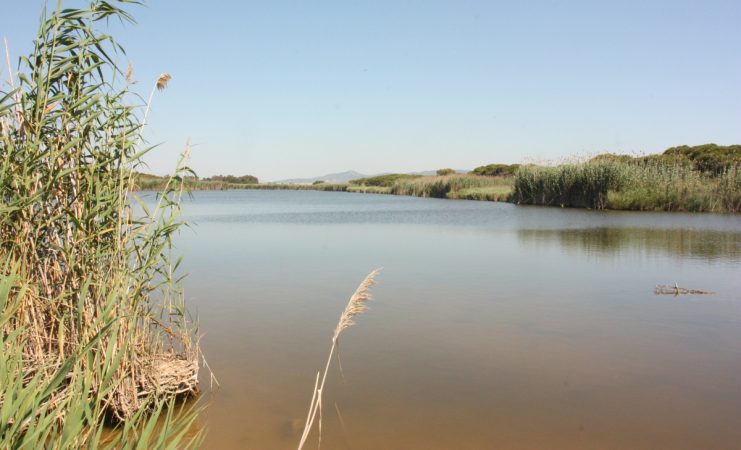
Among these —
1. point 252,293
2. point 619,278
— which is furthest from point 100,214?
point 619,278

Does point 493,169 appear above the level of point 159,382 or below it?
above

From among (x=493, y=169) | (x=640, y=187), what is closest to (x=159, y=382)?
(x=640, y=187)

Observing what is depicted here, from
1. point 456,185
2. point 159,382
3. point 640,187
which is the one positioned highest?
point 456,185

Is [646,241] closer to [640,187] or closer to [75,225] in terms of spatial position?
[640,187]

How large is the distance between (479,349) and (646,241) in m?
9.12

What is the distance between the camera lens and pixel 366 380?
169 inches

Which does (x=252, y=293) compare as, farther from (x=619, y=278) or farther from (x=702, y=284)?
(x=702, y=284)

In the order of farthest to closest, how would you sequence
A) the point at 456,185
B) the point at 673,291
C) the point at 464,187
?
the point at 456,185, the point at 464,187, the point at 673,291

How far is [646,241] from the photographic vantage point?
1254 cm

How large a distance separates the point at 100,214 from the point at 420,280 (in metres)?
5.43

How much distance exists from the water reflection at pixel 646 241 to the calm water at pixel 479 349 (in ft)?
0.65

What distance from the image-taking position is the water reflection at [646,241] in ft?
35.7

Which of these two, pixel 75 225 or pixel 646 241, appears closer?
pixel 75 225

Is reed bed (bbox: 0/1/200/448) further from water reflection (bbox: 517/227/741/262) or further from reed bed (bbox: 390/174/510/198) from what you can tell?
reed bed (bbox: 390/174/510/198)
